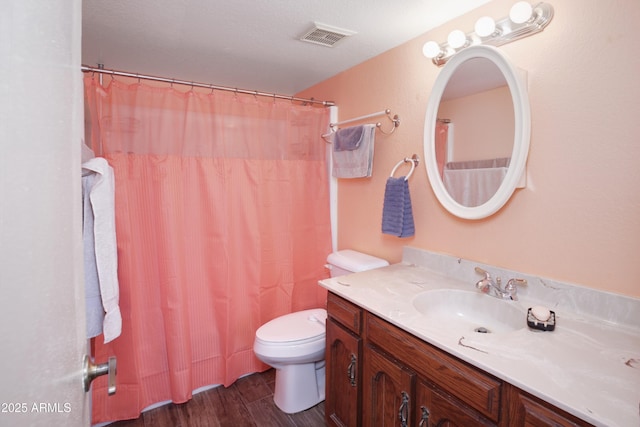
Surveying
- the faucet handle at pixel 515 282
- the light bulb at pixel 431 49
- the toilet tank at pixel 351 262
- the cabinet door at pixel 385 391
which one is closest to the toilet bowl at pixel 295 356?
the toilet tank at pixel 351 262

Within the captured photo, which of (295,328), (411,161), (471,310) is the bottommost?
(295,328)

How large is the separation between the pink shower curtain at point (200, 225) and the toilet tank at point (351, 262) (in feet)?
1.04

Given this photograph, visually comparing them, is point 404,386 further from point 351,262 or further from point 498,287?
point 351,262

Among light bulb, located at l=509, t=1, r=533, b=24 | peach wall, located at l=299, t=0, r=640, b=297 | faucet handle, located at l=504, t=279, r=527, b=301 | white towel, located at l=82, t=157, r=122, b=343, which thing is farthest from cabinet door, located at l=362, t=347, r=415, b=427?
light bulb, located at l=509, t=1, r=533, b=24

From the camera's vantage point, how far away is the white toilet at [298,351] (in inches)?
69.3

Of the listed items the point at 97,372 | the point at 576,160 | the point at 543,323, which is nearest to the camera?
the point at 97,372

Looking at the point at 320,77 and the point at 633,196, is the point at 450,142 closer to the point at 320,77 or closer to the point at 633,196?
the point at 633,196

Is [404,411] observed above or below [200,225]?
below

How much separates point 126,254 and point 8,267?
5.22ft

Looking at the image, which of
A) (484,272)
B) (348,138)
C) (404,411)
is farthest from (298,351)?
(348,138)

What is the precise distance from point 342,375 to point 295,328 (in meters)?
0.44

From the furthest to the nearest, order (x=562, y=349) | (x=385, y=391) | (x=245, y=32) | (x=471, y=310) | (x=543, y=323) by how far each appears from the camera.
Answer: (x=245, y=32)
(x=471, y=310)
(x=385, y=391)
(x=543, y=323)
(x=562, y=349)

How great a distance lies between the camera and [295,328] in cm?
188

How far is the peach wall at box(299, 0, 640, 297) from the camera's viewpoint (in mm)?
1057
